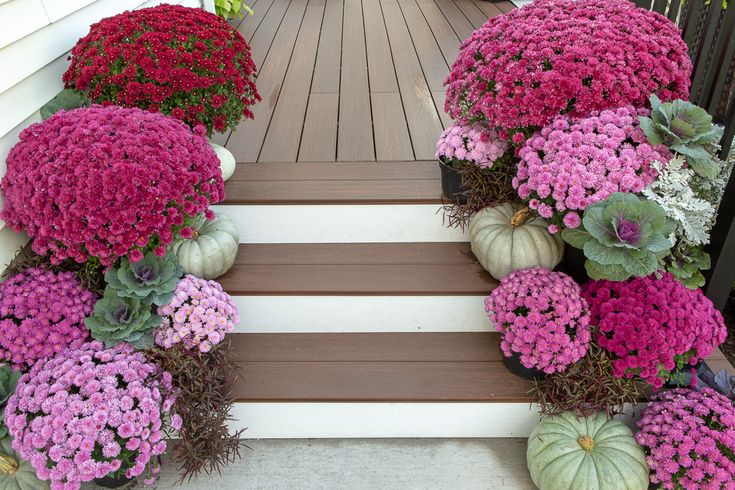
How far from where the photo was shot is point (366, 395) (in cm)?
183

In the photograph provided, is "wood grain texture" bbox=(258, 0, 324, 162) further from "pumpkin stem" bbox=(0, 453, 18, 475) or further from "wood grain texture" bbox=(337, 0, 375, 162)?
"pumpkin stem" bbox=(0, 453, 18, 475)

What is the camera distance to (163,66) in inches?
76.0

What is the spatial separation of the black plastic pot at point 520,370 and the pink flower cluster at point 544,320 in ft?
0.10

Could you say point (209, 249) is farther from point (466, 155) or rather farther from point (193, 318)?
point (466, 155)

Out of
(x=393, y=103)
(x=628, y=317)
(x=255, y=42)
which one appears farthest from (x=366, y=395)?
(x=255, y=42)

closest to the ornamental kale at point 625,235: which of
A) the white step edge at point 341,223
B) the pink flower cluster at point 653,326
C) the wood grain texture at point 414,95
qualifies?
the pink flower cluster at point 653,326

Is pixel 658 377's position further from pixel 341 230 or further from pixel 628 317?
pixel 341 230

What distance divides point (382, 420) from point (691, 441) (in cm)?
93

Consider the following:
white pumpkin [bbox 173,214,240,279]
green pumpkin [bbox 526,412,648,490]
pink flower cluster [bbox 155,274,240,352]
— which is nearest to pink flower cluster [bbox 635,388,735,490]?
green pumpkin [bbox 526,412,648,490]

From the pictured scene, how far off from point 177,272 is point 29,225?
1.47ft

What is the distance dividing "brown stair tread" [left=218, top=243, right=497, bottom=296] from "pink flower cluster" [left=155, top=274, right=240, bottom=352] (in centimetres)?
22

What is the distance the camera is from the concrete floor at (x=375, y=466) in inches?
69.5

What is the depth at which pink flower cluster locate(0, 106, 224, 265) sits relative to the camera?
1.58m

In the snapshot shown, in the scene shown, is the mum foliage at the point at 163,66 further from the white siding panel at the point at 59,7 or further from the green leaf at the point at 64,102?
the white siding panel at the point at 59,7
